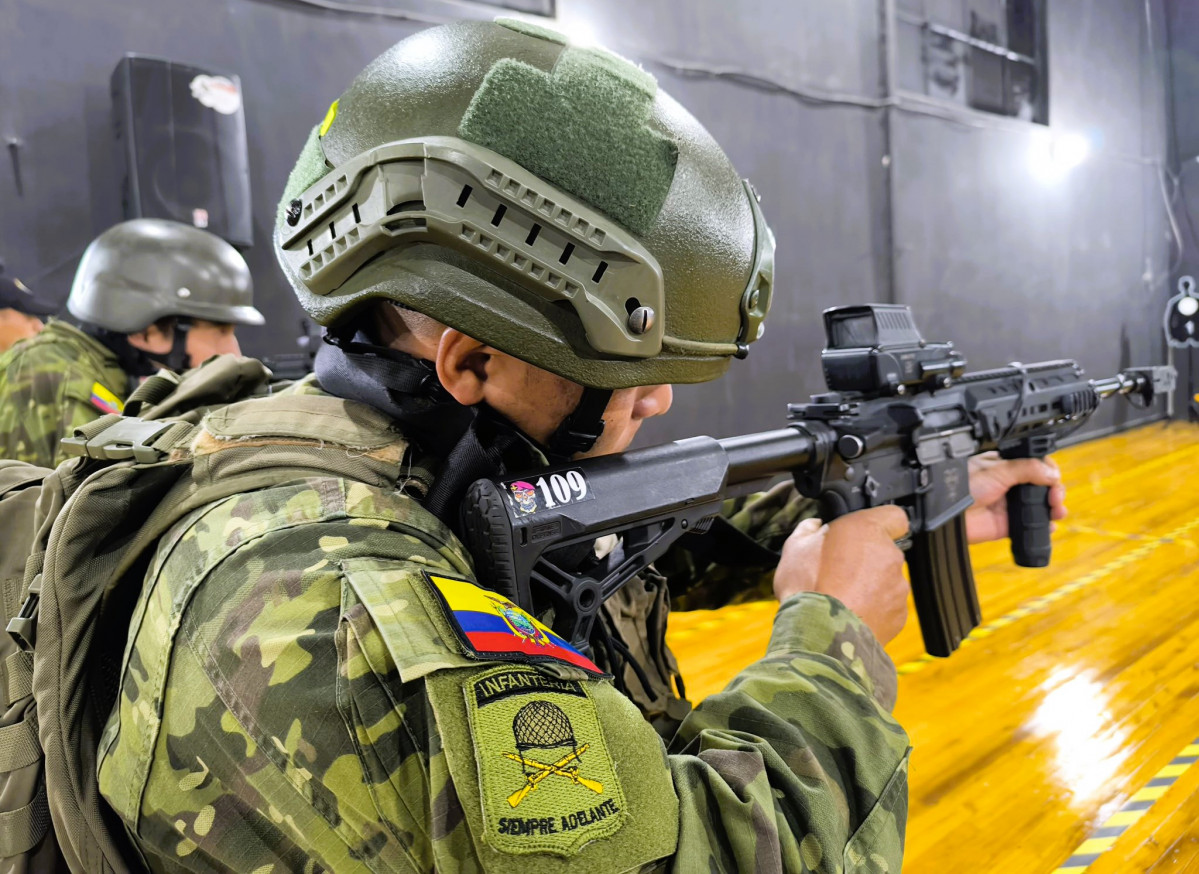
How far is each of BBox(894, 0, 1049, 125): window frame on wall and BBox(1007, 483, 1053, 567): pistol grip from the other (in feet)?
12.9

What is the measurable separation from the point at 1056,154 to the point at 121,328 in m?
6.52

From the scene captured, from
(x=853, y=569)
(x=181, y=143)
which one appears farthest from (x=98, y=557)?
(x=181, y=143)

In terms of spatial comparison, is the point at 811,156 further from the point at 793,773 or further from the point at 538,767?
the point at 538,767

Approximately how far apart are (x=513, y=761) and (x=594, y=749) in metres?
0.06

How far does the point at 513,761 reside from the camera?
521mm

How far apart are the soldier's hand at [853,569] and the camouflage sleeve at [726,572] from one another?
149mm

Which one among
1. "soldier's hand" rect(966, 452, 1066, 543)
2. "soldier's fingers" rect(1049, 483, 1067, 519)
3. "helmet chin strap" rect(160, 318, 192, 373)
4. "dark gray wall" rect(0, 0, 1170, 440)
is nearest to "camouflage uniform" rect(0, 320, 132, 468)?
"helmet chin strap" rect(160, 318, 192, 373)

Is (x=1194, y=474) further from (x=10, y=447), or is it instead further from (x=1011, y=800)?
(x=10, y=447)

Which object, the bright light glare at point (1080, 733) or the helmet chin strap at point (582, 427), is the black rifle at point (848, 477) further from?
the bright light glare at point (1080, 733)

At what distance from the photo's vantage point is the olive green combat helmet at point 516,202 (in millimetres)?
745

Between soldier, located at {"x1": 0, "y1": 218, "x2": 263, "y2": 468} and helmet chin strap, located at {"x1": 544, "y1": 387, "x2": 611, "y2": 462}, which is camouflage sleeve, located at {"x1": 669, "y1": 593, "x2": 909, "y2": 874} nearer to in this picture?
helmet chin strap, located at {"x1": 544, "y1": 387, "x2": 611, "y2": 462}

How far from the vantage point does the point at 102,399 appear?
2.27m

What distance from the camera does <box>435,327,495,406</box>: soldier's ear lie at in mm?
784

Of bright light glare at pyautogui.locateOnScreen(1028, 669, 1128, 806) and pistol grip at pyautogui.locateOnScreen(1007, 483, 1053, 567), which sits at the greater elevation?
pistol grip at pyautogui.locateOnScreen(1007, 483, 1053, 567)
